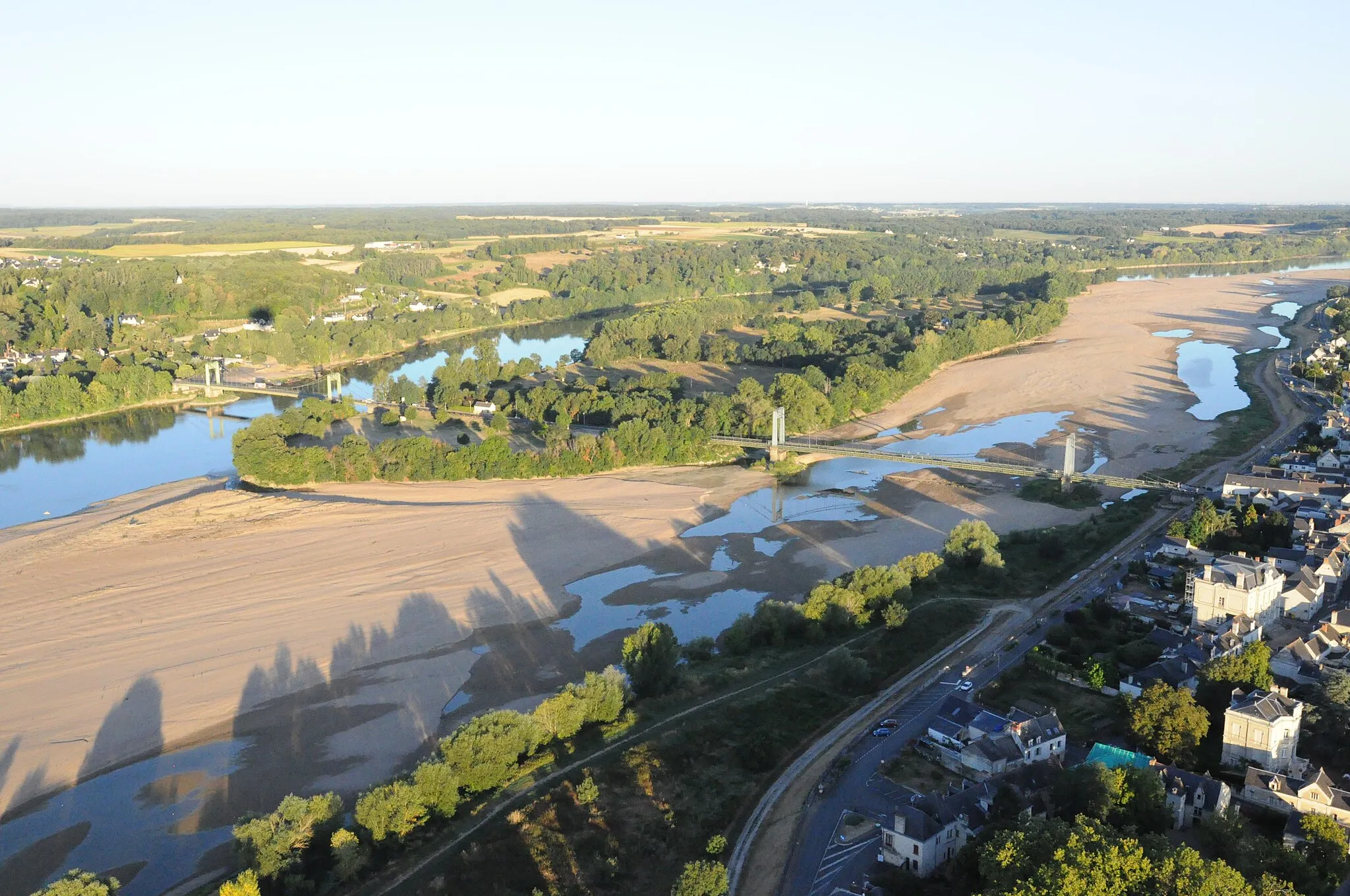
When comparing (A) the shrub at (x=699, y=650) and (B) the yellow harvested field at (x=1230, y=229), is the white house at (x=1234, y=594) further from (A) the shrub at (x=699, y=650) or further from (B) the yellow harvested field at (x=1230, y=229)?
(B) the yellow harvested field at (x=1230, y=229)

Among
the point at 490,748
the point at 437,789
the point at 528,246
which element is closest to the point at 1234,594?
the point at 490,748

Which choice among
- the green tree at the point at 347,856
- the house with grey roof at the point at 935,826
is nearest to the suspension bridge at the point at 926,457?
the house with grey roof at the point at 935,826

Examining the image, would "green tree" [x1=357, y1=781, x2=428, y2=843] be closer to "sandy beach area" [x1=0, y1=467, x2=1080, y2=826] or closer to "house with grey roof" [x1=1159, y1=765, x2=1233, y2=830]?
"sandy beach area" [x1=0, y1=467, x2=1080, y2=826]

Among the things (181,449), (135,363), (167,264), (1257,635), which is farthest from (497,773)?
A: (167,264)

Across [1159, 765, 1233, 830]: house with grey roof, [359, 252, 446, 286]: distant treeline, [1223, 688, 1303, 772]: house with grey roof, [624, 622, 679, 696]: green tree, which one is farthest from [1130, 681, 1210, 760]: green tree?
[359, 252, 446, 286]: distant treeline

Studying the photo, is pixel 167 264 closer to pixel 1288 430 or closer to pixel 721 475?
pixel 721 475
